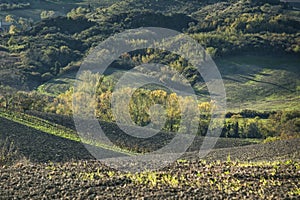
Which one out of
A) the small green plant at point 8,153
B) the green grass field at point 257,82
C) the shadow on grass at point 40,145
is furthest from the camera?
the green grass field at point 257,82

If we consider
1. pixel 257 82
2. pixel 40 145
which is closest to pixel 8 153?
pixel 40 145

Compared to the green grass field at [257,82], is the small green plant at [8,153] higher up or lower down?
higher up

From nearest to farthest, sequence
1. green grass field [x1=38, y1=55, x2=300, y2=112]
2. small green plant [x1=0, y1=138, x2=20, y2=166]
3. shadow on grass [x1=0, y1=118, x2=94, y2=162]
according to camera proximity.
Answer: small green plant [x1=0, y1=138, x2=20, y2=166] → shadow on grass [x1=0, y1=118, x2=94, y2=162] → green grass field [x1=38, y1=55, x2=300, y2=112]

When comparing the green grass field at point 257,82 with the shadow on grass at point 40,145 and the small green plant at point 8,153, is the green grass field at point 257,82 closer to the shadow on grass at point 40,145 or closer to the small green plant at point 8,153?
the shadow on grass at point 40,145

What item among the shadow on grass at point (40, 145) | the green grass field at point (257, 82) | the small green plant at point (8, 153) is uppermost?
the small green plant at point (8, 153)

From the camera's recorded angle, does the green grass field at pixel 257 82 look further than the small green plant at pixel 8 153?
Yes

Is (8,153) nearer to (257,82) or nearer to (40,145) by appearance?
(40,145)

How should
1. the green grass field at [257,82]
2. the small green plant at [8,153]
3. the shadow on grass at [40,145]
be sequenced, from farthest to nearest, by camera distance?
the green grass field at [257,82] < the shadow on grass at [40,145] < the small green plant at [8,153]

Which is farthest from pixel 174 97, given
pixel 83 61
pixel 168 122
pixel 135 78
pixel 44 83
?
pixel 83 61

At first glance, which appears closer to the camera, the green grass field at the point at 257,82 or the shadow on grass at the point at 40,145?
the shadow on grass at the point at 40,145

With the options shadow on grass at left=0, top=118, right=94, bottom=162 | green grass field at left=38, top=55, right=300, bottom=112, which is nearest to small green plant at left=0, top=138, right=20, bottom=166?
shadow on grass at left=0, top=118, right=94, bottom=162

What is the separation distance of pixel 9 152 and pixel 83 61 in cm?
10611

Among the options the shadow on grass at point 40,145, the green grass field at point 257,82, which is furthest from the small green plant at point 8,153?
Answer: the green grass field at point 257,82

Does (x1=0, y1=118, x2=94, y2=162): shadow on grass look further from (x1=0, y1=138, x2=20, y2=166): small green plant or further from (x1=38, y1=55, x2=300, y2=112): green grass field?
(x1=38, y1=55, x2=300, y2=112): green grass field
